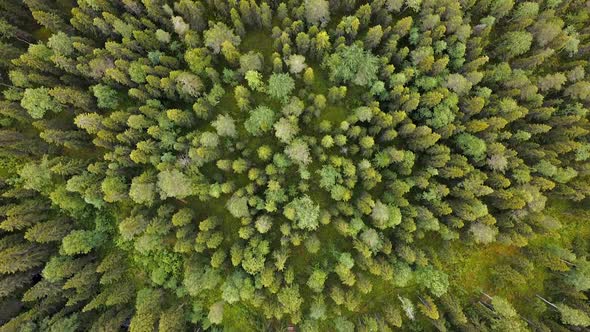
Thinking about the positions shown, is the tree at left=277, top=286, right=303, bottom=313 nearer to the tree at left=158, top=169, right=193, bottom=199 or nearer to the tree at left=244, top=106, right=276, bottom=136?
the tree at left=158, top=169, right=193, bottom=199

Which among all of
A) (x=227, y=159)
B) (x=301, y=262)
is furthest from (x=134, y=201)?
(x=301, y=262)

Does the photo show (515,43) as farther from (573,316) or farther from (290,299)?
(290,299)

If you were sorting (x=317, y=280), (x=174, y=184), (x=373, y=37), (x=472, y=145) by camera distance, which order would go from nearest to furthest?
(x=174, y=184) < (x=317, y=280) < (x=472, y=145) < (x=373, y=37)

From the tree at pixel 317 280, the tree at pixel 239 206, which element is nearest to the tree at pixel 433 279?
the tree at pixel 317 280

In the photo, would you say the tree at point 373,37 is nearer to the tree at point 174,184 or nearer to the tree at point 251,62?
the tree at point 251,62

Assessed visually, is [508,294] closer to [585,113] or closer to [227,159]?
[585,113]

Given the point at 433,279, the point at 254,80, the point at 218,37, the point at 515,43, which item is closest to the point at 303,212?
the point at 254,80
